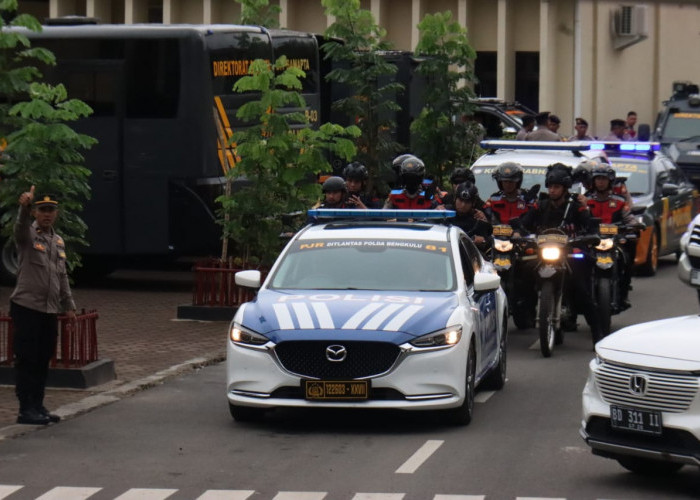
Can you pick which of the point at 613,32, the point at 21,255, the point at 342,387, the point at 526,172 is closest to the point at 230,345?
the point at 342,387

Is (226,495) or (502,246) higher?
(502,246)

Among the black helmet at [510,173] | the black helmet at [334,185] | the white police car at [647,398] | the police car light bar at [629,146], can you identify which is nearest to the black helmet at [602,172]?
the black helmet at [510,173]

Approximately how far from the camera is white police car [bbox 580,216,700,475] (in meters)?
9.34

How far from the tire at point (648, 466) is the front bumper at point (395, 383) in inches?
76.4

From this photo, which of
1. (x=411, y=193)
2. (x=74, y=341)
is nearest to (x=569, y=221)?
(x=411, y=193)

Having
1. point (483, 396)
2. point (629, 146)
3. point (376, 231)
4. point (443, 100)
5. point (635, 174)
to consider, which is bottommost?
point (483, 396)

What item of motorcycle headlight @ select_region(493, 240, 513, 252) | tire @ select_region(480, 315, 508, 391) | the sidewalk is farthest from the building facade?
tire @ select_region(480, 315, 508, 391)

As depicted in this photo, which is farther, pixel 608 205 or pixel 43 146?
pixel 608 205

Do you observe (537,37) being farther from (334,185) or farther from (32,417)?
(32,417)

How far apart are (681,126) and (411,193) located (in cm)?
2225

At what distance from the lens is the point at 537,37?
4675 cm

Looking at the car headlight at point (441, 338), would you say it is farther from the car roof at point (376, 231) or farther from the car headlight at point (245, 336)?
the car roof at point (376, 231)

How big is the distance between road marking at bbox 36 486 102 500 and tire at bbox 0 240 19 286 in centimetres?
A: 1326

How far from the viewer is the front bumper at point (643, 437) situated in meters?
9.31
